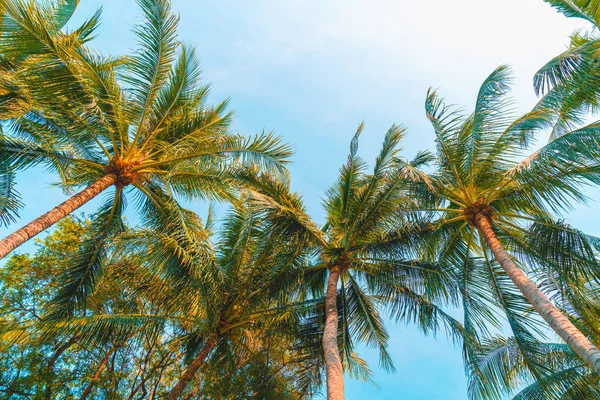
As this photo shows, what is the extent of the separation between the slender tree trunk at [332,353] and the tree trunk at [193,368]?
111 inches

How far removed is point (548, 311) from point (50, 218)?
Answer: 910 cm

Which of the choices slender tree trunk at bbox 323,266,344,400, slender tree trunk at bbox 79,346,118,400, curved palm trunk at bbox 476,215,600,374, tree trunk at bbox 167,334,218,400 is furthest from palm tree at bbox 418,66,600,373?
slender tree trunk at bbox 79,346,118,400

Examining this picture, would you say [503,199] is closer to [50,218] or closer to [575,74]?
[575,74]

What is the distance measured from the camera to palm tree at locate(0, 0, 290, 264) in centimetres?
905

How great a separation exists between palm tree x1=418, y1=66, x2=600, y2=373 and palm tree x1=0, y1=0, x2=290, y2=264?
3968mm

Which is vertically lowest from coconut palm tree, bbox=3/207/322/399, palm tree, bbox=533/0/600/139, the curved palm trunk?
the curved palm trunk

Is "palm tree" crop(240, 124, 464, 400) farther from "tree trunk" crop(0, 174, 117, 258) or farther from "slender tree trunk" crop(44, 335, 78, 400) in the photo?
"slender tree trunk" crop(44, 335, 78, 400)

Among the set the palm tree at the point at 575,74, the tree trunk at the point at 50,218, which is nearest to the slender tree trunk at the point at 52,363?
the tree trunk at the point at 50,218

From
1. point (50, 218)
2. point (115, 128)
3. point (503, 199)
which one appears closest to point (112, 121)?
→ point (115, 128)

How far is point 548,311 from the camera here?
7562 mm

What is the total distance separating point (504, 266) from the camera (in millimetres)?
8844

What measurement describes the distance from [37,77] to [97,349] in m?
6.70

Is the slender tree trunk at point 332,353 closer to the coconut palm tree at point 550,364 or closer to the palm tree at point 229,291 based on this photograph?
the palm tree at point 229,291

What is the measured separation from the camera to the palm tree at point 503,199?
8.79 meters
